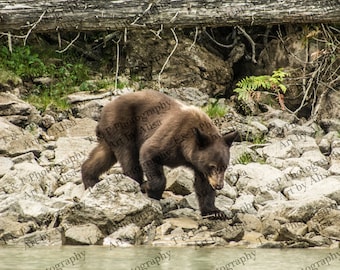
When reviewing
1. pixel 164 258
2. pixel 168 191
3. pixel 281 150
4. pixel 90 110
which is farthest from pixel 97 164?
pixel 90 110

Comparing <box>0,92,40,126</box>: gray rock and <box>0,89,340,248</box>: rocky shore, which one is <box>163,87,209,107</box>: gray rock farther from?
<box>0,92,40,126</box>: gray rock

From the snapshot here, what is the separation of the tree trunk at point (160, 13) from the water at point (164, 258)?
3651 mm

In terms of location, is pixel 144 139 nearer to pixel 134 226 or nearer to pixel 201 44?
pixel 134 226

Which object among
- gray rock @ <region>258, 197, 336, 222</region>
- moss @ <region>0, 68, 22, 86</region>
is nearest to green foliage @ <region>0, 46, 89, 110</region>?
moss @ <region>0, 68, 22, 86</region>

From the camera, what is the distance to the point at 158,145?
927cm

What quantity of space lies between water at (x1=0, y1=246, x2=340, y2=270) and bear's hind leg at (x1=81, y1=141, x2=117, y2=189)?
213 centimetres

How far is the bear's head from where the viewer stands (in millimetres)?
8914

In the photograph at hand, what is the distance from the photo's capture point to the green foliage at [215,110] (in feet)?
41.9

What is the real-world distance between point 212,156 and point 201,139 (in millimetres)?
213

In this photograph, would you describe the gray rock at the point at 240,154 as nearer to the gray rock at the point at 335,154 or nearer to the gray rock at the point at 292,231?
the gray rock at the point at 335,154

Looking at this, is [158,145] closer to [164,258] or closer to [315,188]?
[315,188]

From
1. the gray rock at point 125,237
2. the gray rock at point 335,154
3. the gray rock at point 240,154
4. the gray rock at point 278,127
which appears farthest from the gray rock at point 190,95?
the gray rock at point 125,237

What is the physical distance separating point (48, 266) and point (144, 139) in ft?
10.1

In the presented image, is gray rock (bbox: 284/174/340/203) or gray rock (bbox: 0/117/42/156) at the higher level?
gray rock (bbox: 284/174/340/203)
